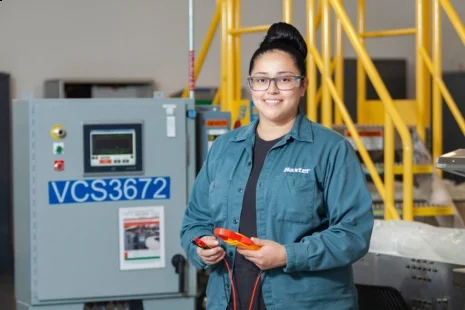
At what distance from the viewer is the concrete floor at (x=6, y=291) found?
785cm

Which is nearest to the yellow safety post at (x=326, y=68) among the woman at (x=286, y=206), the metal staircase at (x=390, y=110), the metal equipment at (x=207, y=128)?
the metal staircase at (x=390, y=110)

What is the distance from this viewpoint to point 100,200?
4.59m

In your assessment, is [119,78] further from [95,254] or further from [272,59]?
[272,59]

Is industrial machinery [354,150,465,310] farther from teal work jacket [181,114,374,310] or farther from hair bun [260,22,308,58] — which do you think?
hair bun [260,22,308,58]

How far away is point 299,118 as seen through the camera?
2.67 metres

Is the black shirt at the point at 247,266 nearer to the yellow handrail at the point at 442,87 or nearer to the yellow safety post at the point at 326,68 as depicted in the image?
the yellow safety post at the point at 326,68

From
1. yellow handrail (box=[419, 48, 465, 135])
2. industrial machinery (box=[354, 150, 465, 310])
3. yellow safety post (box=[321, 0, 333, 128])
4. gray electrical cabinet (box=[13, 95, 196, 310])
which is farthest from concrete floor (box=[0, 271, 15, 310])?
industrial machinery (box=[354, 150, 465, 310])

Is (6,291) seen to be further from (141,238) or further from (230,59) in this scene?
(141,238)

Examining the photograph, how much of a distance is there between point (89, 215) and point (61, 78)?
217 inches

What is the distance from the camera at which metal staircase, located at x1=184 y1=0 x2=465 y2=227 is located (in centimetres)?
525

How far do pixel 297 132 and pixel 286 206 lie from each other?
23 cm

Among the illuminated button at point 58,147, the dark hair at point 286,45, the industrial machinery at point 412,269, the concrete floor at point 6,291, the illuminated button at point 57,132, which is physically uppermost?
the dark hair at point 286,45

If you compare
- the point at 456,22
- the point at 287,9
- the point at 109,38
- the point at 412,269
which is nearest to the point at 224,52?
the point at 287,9

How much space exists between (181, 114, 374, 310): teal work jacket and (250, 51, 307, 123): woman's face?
0.21 feet
